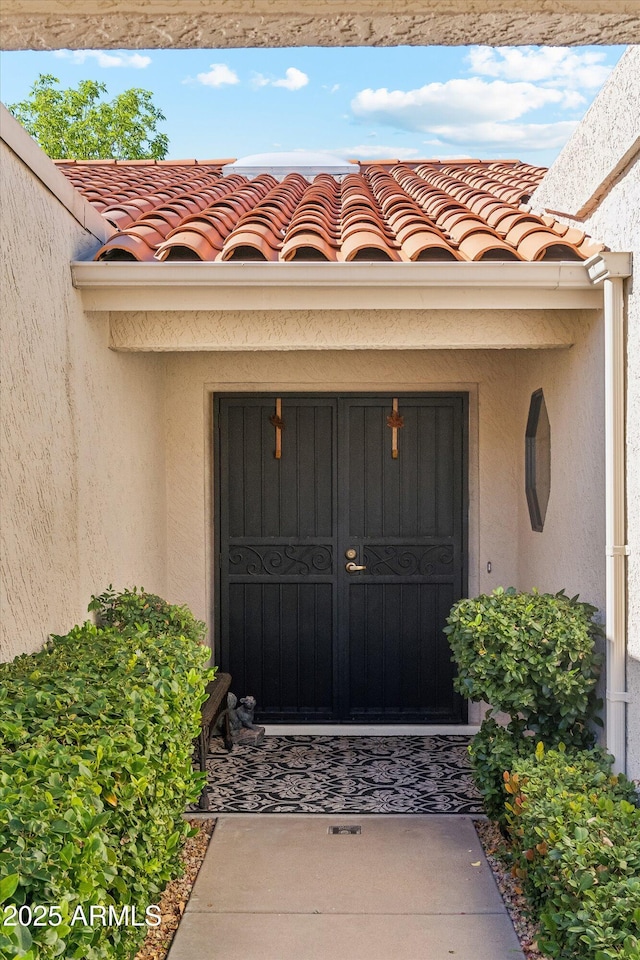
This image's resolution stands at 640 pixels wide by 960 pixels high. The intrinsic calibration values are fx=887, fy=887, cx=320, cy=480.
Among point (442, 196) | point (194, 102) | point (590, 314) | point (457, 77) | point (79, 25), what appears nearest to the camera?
point (79, 25)

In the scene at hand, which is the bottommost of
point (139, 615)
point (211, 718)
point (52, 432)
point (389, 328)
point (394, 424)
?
point (211, 718)

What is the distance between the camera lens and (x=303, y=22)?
1951mm

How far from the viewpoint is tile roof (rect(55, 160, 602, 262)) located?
17.1 feet

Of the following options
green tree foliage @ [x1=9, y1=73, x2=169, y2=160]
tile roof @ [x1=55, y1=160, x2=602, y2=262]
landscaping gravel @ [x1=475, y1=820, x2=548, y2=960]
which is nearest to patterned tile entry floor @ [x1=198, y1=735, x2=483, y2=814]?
landscaping gravel @ [x1=475, y1=820, x2=548, y2=960]

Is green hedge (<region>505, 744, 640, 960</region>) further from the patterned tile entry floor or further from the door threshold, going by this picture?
the door threshold

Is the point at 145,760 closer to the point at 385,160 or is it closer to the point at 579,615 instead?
the point at 579,615

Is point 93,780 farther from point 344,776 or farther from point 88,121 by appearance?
point 88,121

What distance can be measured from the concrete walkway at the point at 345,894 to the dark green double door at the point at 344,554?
7.22 ft

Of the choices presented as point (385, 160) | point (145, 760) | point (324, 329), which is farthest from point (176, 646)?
point (385, 160)

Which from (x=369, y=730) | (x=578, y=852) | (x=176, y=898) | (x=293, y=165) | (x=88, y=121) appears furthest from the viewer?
(x=88, y=121)

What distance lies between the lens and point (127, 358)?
640cm

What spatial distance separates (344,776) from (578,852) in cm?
334

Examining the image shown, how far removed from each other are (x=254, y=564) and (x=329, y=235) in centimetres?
337

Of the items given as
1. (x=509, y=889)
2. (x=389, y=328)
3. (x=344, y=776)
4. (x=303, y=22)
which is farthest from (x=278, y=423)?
(x=303, y=22)
